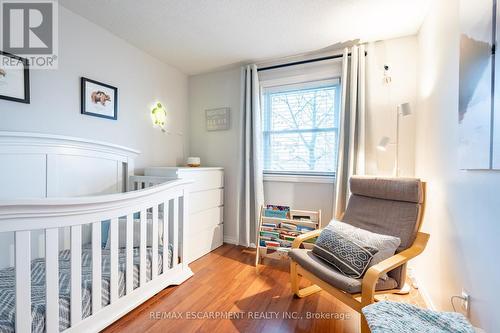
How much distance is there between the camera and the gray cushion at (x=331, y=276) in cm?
134

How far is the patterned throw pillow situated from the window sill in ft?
3.12

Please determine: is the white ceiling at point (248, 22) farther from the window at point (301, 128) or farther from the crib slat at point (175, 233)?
the crib slat at point (175, 233)

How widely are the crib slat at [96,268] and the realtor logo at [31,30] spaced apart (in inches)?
59.1

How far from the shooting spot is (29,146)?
5.58ft

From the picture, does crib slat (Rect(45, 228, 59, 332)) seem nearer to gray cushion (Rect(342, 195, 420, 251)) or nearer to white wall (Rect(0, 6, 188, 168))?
white wall (Rect(0, 6, 188, 168))

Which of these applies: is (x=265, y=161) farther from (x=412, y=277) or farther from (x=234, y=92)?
(x=412, y=277)

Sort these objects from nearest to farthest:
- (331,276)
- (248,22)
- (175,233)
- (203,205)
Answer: (331,276)
(175,233)
(248,22)
(203,205)

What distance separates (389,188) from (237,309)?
1519 millimetres

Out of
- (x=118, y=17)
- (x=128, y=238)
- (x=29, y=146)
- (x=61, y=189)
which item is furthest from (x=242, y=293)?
(x=118, y=17)

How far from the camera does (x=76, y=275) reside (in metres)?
1.24

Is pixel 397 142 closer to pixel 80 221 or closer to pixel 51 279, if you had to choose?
pixel 80 221

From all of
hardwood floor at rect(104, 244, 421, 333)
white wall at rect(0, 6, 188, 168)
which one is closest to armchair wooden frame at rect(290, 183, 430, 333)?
hardwood floor at rect(104, 244, 421, 333)

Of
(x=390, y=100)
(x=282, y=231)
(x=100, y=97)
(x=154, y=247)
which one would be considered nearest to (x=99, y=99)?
(x=100, y=97)

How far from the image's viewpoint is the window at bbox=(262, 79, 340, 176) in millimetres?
2617
